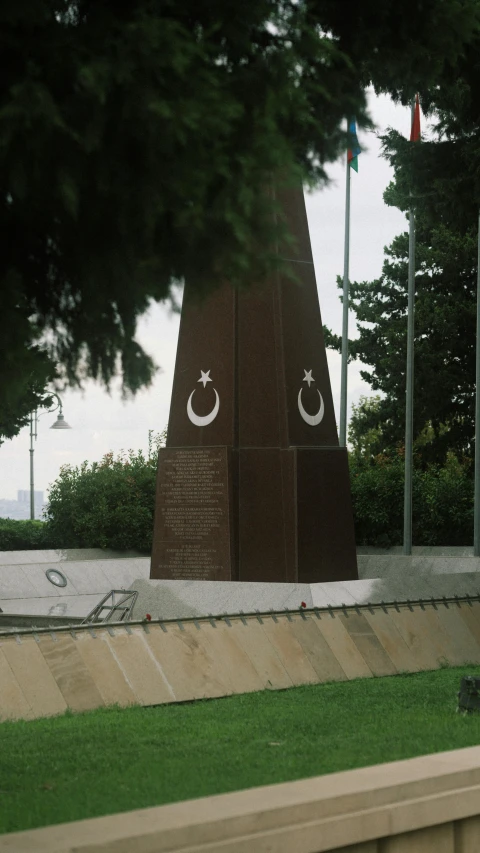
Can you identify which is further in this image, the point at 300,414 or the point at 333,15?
the point at 300,414

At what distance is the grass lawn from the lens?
4574 millimetres

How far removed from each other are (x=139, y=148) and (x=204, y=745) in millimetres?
3248

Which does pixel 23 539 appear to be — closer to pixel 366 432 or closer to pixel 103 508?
pixel 103 508

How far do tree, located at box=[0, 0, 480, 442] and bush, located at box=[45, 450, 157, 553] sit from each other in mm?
22758

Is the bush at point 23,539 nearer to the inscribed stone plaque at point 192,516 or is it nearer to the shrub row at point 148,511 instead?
the shrub row at point 148,511

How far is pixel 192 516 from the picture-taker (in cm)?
1537

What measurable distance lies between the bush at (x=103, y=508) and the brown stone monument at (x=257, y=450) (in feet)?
38.1

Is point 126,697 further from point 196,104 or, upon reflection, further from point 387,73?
point 196,104

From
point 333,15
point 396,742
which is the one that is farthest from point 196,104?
point 396,742

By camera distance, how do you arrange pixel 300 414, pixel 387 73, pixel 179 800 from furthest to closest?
pixel 300 414
pixel 387 73
pixel 179 800

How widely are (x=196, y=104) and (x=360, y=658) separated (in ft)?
21.5

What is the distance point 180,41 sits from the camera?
148 inches

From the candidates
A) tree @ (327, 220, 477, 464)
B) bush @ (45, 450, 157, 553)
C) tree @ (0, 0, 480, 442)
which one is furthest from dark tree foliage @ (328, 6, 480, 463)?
tree @ (0, 0, 480, 442)

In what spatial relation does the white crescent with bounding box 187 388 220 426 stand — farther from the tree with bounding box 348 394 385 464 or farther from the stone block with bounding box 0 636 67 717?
the tree with bounding box 348 394 385 464
